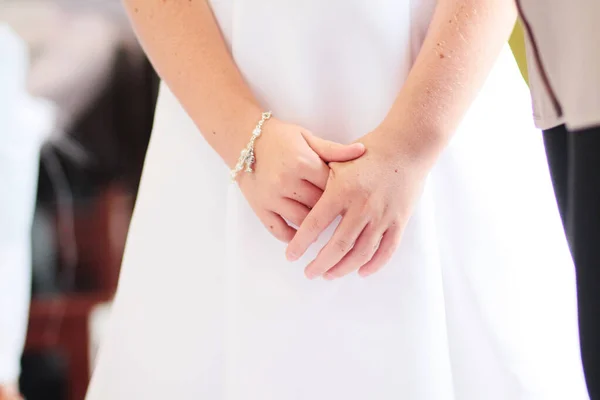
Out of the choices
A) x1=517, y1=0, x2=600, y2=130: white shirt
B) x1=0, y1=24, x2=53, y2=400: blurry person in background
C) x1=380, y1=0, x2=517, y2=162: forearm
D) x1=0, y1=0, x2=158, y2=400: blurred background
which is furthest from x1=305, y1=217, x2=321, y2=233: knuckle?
x1=0, y1=0, x2=158, y2=400: blurred background

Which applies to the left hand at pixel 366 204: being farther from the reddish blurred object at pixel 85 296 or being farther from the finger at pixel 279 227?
the reddish blurred object at pixel 85 296

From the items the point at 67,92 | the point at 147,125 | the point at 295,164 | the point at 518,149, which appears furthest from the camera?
the point at 147,125

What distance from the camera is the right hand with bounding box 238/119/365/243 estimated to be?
0.59 meters

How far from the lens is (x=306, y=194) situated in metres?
0.60

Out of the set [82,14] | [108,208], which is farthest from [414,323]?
[82,14]

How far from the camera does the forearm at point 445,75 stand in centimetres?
59

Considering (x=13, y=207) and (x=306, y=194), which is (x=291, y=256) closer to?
(x=306, y=194)

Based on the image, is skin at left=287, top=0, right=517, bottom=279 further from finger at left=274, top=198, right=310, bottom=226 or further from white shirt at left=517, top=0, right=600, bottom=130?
white shirt at left=517, top=0, right=600, bottom=130

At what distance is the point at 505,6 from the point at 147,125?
5.35ft

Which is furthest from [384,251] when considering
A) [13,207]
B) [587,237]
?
[13,207]

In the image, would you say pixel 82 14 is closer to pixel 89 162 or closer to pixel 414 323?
pixel 89 162

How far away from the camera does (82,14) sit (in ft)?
6.71

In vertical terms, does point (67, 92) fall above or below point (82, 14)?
below

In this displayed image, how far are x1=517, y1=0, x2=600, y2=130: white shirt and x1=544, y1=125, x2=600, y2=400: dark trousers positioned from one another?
17mm
